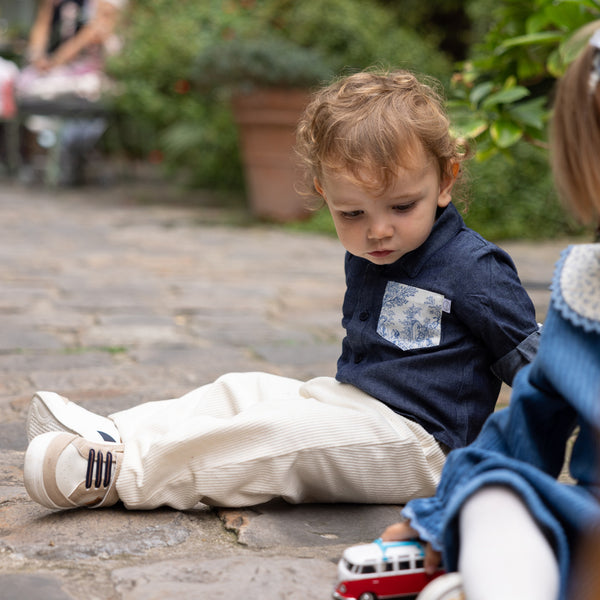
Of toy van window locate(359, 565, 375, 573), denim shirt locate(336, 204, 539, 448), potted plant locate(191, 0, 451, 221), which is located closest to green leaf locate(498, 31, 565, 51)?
denim shirt locate(336, 204, 539, 448)

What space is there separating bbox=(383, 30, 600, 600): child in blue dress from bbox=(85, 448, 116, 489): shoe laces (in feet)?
1.99

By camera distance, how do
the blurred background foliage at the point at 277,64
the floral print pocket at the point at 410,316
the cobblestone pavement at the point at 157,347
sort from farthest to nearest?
the blurred background foliage at the point at 277,64
the floral print pocket at the point at 410,316
the cobblestone pavement at the point at 157,347

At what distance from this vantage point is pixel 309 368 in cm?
277

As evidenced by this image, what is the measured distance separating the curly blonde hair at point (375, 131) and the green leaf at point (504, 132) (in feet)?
3.24

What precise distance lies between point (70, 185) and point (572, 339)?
7.52 meters

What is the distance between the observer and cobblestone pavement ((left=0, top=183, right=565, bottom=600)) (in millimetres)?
1416

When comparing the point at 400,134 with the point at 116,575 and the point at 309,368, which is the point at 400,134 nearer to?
the point at 116,575

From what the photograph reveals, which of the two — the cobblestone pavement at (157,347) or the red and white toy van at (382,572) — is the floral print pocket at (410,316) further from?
the red and white toy van at (382,572)

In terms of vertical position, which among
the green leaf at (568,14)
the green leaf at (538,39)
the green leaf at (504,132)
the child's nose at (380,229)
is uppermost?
the green leaf at (568,14)

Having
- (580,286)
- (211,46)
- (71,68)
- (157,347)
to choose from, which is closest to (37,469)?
(580,286)

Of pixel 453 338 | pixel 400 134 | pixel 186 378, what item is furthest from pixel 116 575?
pixel 186 378

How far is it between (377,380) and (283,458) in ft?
0.76

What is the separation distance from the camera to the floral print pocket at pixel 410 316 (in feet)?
5.48

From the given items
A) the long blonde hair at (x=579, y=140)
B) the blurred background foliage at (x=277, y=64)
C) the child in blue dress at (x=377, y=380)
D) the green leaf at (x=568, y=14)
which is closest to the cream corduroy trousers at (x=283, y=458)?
the child in blue dress at (x=377, y=380)
